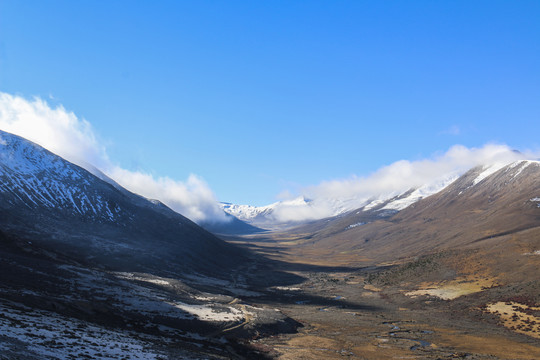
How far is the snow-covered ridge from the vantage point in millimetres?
155875

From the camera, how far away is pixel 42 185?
172 metres

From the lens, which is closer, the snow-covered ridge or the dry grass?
the dry grass

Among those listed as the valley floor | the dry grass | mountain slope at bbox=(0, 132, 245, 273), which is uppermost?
mountain slope at bbox=(0, 132, 245, 273)

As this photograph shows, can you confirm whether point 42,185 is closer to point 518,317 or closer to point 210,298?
point 210,298

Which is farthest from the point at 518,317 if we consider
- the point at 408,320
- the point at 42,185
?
the point at 42,185

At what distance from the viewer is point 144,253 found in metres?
143

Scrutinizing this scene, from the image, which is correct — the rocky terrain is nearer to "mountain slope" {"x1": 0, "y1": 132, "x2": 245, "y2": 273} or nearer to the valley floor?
the valley floor

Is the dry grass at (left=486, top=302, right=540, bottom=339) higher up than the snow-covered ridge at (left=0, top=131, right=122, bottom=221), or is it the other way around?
the snow-covered ridge at (left=0, top=131, right=122, bottom=221)

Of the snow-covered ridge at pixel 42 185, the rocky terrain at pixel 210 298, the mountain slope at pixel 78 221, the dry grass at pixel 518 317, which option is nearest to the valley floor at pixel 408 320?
the dry grass at pixel 518 317

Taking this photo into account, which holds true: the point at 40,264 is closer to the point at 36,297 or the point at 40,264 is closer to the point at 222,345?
the point at 36,297

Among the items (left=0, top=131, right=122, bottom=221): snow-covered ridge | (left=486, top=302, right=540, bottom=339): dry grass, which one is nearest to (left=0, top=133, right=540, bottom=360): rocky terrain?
(left=486, top=302, right=540, bottom=339): dry grass

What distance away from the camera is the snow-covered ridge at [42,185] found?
156 meters

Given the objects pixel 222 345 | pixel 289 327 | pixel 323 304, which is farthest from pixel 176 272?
pixel 222 345

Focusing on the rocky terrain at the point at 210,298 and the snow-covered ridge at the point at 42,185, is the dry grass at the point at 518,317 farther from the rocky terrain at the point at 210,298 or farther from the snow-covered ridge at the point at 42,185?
the snow-covered ridge at the point at 42,185
